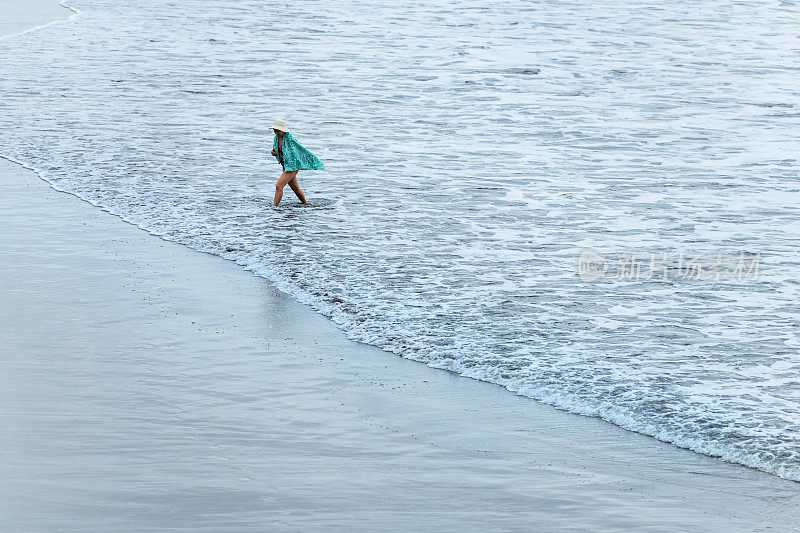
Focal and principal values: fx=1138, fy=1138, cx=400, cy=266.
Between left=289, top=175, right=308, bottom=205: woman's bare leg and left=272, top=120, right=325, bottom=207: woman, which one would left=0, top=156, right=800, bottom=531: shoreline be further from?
left=289, top=175, right=308, bottom=205: woman's bare leg

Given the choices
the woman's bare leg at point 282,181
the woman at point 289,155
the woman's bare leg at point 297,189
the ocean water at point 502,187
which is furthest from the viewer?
the woman's bare leg at point 297,189

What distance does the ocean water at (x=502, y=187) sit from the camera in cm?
868

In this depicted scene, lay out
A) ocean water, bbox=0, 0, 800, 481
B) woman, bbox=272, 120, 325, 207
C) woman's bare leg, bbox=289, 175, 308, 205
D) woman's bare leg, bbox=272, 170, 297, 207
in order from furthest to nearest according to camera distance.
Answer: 1. woman's bare leg, bbox=289, 175, 308, 205
2. woman's bare leg, bbox=272, 170, 297, 207
3. woman, bbox=272, 120, 325, 207
4. ocean water, bbox=0, 0, 800, 481

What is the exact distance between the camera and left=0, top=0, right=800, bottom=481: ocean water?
342 inches

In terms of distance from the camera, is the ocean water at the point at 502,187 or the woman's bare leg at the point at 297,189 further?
the woman's bare leg at the point at 297,189

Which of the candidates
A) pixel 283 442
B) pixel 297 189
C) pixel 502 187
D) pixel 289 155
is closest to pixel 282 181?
pixel 297 189

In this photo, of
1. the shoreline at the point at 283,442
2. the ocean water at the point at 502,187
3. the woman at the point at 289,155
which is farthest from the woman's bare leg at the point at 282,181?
the shoreline at the point at 283,442

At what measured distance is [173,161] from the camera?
53.4ft

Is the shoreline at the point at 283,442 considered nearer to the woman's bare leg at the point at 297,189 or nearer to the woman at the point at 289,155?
the woman at the point at 289,155

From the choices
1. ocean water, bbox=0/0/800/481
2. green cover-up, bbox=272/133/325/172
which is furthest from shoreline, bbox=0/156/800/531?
green cover-up, bbox=272/133/325/172

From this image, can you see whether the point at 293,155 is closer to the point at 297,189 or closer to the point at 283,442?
the point at 297,189

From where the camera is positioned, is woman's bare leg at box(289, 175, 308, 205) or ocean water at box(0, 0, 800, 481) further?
woman's bare leg at box(289, 175, 308, 205)

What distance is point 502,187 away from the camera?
1473 cm

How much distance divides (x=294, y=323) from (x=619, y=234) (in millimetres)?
4432
